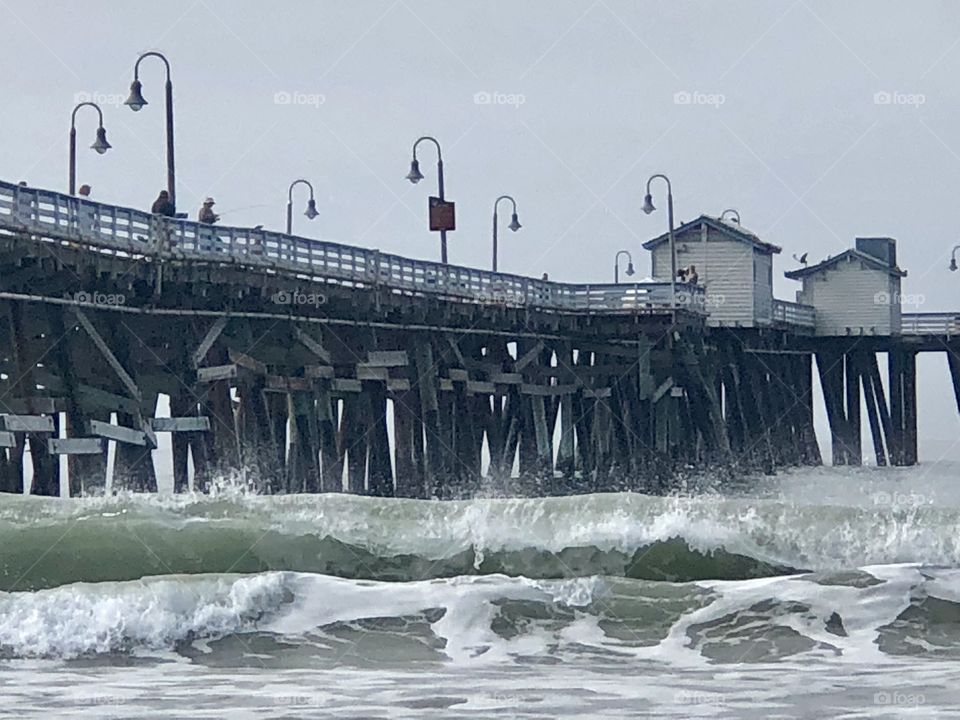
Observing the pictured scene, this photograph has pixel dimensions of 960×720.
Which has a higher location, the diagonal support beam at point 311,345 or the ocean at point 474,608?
the diagonal support beam at point 311,345

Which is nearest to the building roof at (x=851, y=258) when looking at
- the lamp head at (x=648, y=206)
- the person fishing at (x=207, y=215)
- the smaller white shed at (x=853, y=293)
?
the smaller white shed at (x=853, y=293)

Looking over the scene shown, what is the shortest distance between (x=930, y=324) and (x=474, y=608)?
38.6 m

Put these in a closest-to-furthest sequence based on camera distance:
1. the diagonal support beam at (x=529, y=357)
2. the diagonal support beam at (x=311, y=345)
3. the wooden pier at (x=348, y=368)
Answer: the wooden pier at (x=348, y=368), the diagonal support beam at (x=311, y=345), the diagonal support beam at (x=529, y=357)

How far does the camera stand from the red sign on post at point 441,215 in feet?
145

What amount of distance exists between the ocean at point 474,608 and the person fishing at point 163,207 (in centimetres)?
563

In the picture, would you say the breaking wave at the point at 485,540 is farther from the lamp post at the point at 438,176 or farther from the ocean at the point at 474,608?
the lamp post at the point at 438,176

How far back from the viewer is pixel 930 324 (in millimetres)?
58438

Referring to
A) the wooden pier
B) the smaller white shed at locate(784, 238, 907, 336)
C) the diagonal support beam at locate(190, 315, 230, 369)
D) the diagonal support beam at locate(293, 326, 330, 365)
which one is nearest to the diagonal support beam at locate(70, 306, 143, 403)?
the wooden pier

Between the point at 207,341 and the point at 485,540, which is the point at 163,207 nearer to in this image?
the point at 207,341

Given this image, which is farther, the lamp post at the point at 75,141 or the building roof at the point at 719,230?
the building roof at the point at 719,230

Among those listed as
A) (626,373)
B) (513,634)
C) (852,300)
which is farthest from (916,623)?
(852,300)

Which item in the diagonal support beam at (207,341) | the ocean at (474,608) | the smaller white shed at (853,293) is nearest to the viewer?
the ocean at (474,608)

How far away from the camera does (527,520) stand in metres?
25.3

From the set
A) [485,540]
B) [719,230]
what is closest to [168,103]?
[485,540]
